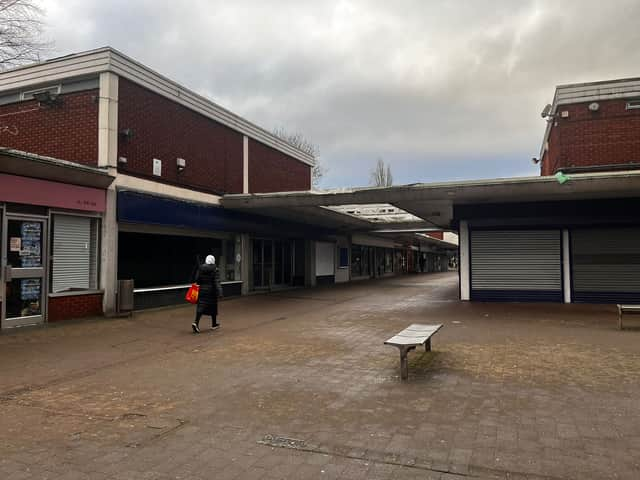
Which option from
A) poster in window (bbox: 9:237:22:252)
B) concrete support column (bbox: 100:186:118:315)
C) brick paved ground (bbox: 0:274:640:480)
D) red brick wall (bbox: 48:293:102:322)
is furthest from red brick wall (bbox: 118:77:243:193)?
brick paved ground (bbox: 0:274:640:480)

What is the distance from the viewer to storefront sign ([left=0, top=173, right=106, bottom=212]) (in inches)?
365

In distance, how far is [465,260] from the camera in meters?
15.3

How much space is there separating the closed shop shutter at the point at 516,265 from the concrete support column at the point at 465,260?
131 mm

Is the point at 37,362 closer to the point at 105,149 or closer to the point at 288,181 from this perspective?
the point at 105,149

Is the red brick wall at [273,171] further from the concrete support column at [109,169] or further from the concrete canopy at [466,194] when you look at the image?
the concrete support column at [109,169]

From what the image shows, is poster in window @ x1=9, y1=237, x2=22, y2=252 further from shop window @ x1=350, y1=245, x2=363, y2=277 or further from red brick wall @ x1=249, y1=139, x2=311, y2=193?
shop window @ x1=350, y1=245, x2=363, y2=277

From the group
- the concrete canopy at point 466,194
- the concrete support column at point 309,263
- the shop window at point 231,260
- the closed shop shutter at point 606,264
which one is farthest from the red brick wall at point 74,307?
the closed shop shutter at point 606,264

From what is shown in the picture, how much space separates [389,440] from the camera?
3951 mm

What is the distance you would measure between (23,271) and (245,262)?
851 cm

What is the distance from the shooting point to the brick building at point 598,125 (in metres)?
15.5

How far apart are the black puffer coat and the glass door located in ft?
11.1

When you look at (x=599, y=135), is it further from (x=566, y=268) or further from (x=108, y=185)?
(x=108, y=185)

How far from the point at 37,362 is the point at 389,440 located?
5575mm

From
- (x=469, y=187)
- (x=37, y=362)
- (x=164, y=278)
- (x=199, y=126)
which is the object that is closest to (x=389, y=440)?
(x=37, y=362)
